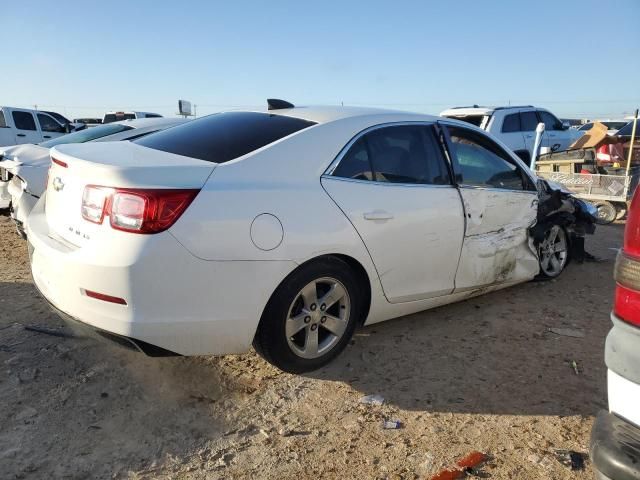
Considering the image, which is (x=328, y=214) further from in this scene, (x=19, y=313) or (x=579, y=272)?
(x=579, y=272)

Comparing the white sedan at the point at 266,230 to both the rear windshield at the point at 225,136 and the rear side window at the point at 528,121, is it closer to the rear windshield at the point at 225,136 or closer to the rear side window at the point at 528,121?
the rear windshield at the point at 225,136

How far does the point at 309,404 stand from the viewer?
2865 mm

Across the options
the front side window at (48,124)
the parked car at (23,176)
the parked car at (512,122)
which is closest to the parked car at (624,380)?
the parked car at (23,176)

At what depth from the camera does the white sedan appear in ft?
8.07

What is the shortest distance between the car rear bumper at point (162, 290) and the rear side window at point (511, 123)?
10.1 meters

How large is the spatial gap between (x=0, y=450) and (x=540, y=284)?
4540 millimetres

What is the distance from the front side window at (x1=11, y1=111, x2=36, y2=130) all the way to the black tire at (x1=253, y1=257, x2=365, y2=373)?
593 inches

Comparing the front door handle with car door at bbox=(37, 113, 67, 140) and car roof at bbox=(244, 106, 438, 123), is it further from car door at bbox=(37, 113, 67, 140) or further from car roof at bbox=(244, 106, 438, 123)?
car door at bbox=(37, 113, 67, 140)

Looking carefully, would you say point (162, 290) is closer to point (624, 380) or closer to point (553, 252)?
point (624, 380)

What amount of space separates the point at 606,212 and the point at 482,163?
598cm

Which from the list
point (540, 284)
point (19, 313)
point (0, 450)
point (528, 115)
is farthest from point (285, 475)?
point (528, 115)

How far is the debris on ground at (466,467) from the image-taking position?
2.29 meters

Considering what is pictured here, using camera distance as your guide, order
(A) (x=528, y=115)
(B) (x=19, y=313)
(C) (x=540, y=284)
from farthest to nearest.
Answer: (A) (x=528, y=115), (C) (x=540, y=284), (B) (x=19, y=313)

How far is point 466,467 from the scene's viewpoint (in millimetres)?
2361
